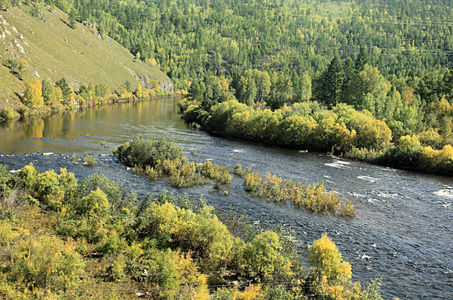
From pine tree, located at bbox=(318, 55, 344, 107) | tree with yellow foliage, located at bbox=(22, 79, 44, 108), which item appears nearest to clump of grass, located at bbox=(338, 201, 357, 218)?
pine tree, located at bbox=(318, 55, 344, 107)

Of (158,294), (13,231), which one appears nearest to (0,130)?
(13,231)

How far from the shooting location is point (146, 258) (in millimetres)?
21734

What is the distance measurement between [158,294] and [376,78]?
265 ft

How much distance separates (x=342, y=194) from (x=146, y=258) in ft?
88.4

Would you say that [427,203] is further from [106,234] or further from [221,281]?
[106,234]

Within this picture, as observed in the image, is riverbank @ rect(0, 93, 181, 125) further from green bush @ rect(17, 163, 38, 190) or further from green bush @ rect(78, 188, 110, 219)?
green bush @ rect(78, 188, 110, 219)

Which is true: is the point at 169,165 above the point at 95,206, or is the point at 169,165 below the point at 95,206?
above

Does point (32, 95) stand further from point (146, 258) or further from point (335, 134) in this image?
point (146, 258)

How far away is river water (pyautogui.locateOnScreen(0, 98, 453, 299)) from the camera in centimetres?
2561

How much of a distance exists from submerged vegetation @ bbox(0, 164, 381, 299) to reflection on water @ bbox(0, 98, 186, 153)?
108ft

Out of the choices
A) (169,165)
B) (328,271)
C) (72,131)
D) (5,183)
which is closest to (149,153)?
(169,165)

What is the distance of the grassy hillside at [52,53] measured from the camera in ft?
348

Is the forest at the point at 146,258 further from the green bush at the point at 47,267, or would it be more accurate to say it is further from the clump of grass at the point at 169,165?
the clump of grass at the point at 169,165

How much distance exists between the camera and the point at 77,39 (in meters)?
177
